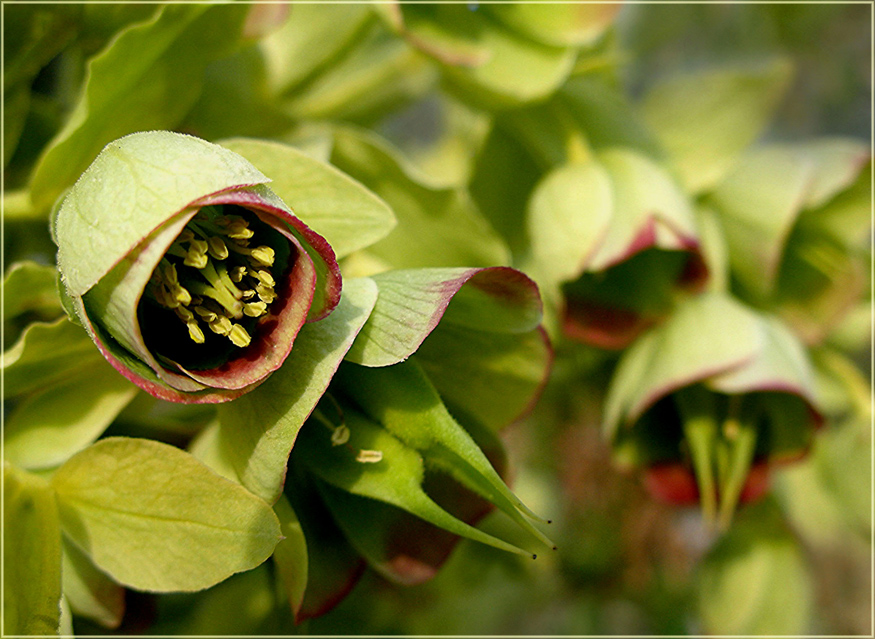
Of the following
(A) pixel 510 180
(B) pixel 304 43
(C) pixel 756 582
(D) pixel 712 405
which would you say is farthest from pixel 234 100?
(C) pixel 756 582

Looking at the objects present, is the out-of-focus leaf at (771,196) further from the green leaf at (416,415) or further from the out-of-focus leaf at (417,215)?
the green leaf at (416,415)

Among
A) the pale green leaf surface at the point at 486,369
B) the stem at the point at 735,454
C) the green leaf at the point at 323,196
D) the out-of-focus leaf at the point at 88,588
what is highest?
the green leaf at the point at 323,196

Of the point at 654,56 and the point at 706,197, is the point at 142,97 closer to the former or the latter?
the point at 706,197

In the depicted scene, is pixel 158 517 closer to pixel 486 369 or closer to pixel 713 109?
→ pixel 486 369

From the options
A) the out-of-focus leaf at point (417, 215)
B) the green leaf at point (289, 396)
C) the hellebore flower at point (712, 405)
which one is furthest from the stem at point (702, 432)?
the green leaf at point (289, 396)

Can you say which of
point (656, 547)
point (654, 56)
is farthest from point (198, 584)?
point (654, 56)
